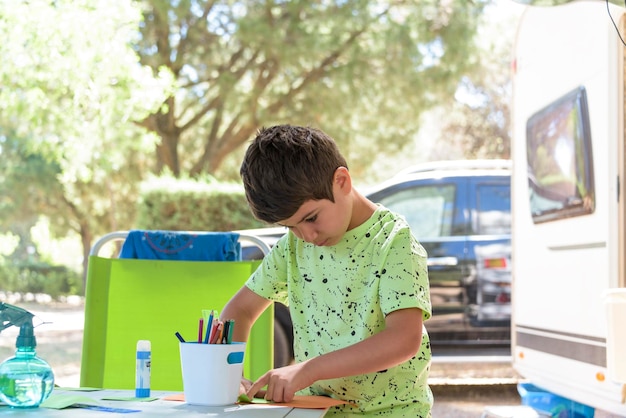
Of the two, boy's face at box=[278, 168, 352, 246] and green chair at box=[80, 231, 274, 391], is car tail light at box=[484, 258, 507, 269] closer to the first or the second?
green chair at box=[80, 231, 274, 391]

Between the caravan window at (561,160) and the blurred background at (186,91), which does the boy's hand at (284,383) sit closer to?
the caravan window at (561,160)

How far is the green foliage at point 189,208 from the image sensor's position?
8477 mm

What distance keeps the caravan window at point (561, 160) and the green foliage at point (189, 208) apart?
13.7ft

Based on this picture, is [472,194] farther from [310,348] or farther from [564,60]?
[310,348]

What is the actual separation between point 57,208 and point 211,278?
50.1ft

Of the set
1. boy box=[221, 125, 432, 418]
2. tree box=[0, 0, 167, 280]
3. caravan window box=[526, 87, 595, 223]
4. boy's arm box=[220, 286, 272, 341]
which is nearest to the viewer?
boy box=[221, 125, 432, 418]

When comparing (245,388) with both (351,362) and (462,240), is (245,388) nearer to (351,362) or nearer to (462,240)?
(351,362)

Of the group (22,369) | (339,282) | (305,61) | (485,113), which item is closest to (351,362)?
(339,282)

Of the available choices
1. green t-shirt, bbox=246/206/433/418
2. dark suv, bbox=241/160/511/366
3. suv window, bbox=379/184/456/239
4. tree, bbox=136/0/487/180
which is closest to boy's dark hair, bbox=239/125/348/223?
green t-shirt, bbox=246/206/433/418

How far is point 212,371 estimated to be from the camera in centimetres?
159

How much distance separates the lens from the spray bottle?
60.9 inches

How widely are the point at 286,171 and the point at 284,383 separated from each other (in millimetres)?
381

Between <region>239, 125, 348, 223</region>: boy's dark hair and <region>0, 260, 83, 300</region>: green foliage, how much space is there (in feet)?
51.8

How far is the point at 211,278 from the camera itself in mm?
2432
